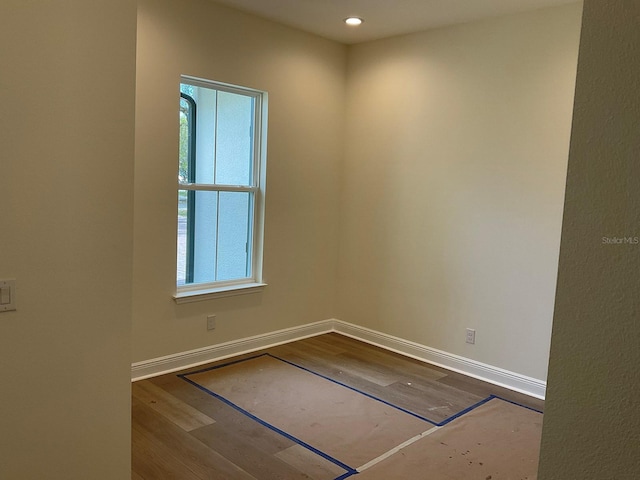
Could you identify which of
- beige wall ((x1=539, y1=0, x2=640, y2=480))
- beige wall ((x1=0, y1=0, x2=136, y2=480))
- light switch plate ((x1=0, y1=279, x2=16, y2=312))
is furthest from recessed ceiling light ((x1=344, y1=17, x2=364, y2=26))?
beige wall ((x1=539, y1=0, x2=640, y2=480))

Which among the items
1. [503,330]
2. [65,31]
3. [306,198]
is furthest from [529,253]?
[65,31]

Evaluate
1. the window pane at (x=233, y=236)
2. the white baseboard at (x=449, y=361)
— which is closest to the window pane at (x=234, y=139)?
the window pane at (x=233, y=236)

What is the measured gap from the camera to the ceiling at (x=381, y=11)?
11.4 ft

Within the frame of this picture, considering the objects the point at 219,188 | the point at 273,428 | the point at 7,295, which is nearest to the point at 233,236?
the point at 219,188

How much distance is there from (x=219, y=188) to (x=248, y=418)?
67.1 inches

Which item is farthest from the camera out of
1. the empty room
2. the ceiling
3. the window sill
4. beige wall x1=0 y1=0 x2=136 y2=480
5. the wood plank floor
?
the window sill

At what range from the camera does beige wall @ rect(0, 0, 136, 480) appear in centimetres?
165

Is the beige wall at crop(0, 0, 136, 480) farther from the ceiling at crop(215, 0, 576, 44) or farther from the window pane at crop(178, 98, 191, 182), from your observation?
the ceiling at crop(215, 0, 576, 44)

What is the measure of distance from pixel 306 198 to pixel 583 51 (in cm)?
385

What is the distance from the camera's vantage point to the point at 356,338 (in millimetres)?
4750

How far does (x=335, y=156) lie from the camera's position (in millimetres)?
4680

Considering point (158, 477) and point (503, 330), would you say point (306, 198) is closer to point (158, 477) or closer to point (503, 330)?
point (503, 330)
